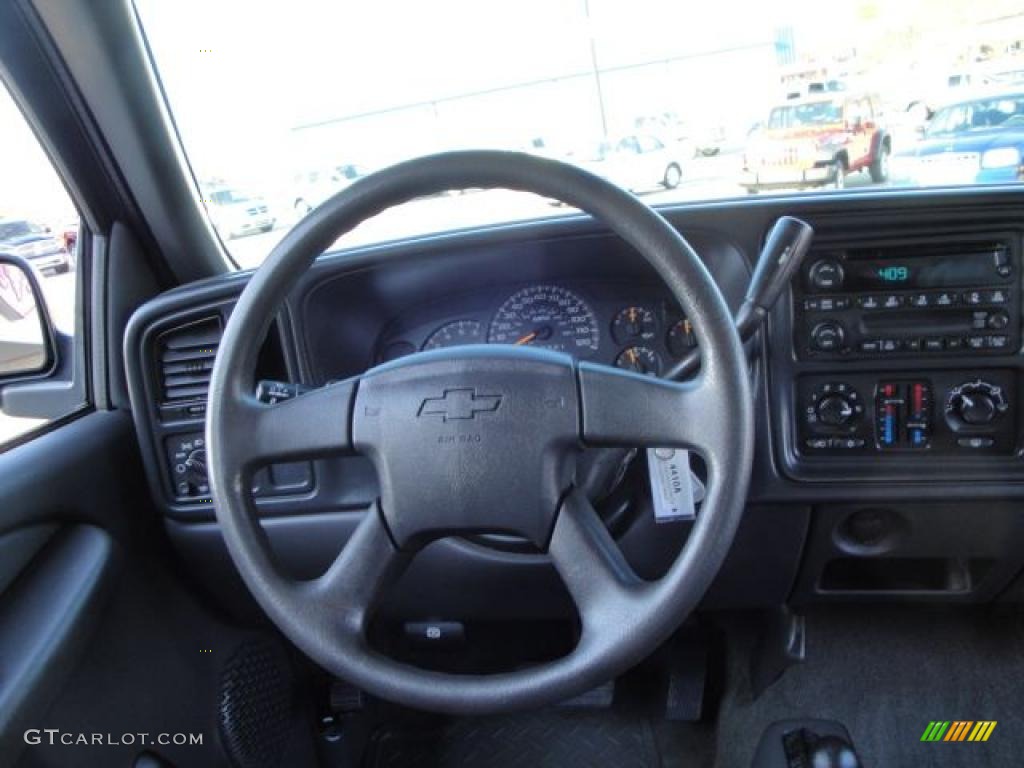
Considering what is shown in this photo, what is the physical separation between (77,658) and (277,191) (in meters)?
1.02

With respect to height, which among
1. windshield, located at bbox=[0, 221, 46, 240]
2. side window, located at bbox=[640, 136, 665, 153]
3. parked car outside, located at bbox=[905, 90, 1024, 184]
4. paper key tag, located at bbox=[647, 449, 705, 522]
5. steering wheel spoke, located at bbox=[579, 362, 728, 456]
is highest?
windshield, located at bbox=[0, 221, 46, 240]

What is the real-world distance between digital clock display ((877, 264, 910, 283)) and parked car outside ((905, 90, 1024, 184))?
17cm

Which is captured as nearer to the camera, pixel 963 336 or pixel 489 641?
pixel 963 336

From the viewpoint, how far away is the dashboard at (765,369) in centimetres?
156

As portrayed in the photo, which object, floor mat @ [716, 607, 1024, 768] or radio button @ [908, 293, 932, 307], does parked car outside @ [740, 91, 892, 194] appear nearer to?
radio button @ [908, 293, 932, 307]

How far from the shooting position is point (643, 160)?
1.68 meters

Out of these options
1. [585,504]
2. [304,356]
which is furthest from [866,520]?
[304,356]

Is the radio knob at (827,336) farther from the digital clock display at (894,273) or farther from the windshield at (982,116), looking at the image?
the windshield at (982,116)

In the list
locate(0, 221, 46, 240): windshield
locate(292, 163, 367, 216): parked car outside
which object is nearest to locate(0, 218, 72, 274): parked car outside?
locate(0, 221, 46, 240): windshield

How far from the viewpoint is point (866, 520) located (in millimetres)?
1717

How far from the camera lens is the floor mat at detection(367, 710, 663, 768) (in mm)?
2125

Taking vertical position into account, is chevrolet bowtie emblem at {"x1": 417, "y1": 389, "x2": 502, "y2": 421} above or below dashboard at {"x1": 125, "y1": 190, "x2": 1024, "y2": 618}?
above

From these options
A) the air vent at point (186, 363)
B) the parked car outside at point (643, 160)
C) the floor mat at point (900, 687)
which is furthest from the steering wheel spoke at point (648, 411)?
the floor mat at point (900, 687)

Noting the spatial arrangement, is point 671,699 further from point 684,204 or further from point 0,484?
point 0,484
